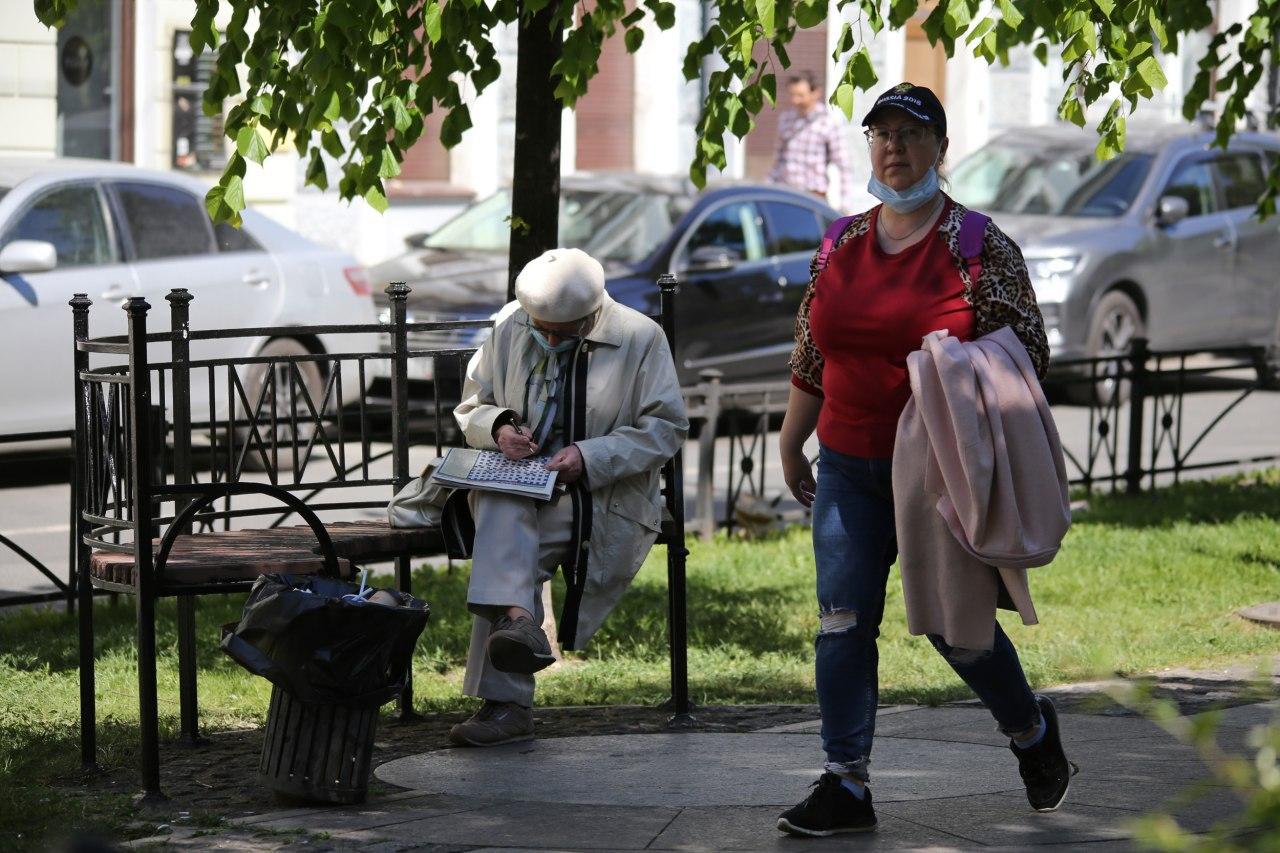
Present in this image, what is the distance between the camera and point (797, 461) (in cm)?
489

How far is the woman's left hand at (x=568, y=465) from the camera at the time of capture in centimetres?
543

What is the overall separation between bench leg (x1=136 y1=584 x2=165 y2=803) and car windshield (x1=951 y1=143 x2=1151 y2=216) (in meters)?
11.4

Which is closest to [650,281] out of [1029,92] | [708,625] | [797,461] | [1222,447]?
[1222,447]

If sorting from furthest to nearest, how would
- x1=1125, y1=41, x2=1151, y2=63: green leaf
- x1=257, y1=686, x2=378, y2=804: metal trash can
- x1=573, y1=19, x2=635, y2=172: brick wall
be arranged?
x1=573, y1=19, x2=635, y2=172: brick wall, x1=1125, y1=41, x2=1151, y2=63: green leaf, x1=257, y1=686, x2=378, y2=804: metal trash can

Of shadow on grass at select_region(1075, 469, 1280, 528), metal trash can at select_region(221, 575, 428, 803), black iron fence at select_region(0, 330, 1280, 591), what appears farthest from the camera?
shadow on grass at select_region(1075, 469, 1280, 528)

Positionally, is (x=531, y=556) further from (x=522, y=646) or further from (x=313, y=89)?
(x=313, y=89)

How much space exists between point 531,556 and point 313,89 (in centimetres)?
189

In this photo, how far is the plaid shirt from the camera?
17.3 metres

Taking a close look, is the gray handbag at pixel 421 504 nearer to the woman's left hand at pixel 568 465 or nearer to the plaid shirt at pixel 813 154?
the woman's left hand at pixel 568 465

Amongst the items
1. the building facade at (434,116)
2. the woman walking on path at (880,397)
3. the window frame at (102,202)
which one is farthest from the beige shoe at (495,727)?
the building facade at (434,116)

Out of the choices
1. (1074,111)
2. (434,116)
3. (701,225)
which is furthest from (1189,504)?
(434,116)

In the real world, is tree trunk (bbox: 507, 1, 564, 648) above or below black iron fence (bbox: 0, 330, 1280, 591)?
above

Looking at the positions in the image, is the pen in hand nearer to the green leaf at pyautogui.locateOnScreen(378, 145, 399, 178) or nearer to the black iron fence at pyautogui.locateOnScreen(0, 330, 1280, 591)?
the black iron fence at pyautogui.locateOnScreen(0, 330, 1280, 591)

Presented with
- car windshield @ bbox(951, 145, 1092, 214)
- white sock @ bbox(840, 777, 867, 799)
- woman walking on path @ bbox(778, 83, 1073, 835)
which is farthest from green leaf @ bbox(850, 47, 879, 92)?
car windshield @ bbox(951, 145, 1092, 214)
